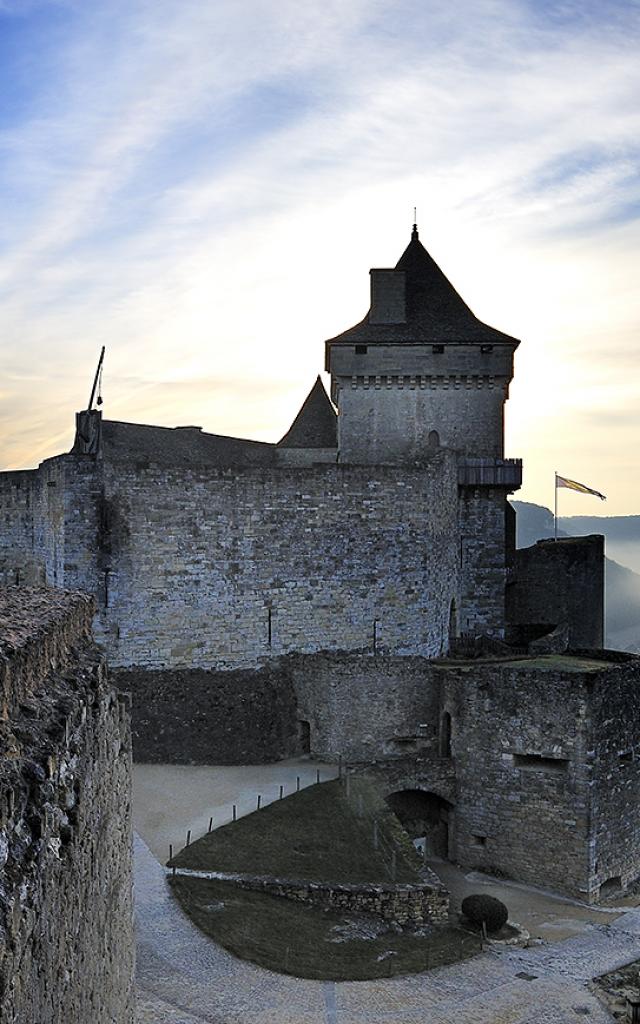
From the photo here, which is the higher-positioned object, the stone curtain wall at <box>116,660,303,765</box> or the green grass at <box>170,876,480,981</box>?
the stone curtain wall at <box>116,660,303,765</box>

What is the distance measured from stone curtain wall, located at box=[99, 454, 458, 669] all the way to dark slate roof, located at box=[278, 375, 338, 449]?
7.63 metres

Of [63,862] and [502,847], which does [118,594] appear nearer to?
[502,847]

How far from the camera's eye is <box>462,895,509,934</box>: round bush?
50.6 feet

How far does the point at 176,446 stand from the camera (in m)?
28.0

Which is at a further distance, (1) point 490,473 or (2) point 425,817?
(1) point 490,473

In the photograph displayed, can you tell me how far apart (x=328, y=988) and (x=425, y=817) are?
829cm

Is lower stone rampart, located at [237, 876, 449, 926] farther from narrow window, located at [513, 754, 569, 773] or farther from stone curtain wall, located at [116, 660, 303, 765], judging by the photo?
stone curtain wall, located at [116, 660, 303, 765]

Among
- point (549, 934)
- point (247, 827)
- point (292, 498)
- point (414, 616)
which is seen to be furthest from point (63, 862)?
point (414, 616)

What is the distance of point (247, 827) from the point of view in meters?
16.0

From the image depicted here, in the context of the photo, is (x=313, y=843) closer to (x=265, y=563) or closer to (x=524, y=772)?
(x=524, y=772)

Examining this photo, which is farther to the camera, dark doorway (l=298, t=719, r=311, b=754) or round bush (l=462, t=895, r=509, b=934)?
dark doorway (l=298, t=719, r=311, b=754)

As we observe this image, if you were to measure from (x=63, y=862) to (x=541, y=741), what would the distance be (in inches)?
620

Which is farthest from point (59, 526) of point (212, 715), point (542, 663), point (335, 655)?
point (542, 663)

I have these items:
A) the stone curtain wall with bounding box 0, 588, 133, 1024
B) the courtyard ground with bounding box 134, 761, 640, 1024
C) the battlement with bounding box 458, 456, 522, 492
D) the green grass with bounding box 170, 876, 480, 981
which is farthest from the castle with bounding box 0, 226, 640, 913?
the stone curtain wall with bounding box 0, 588, 133, 1024
